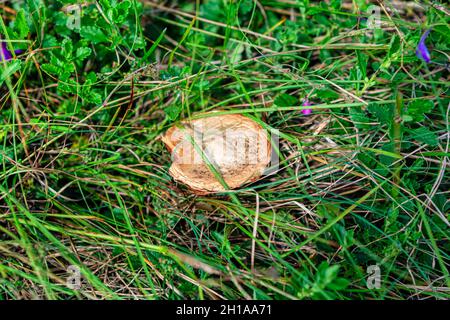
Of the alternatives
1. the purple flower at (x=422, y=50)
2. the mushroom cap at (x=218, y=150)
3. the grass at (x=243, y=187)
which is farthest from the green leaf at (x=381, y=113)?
the mushroom cap at (x=218, y=150)

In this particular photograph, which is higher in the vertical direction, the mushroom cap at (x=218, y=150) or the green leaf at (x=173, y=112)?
the green leaf at (x=173, y=112)

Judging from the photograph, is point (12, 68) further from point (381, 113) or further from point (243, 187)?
point (381, 113)

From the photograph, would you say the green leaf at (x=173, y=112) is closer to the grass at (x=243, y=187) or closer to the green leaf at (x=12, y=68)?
the grass at (x=243, y=187)

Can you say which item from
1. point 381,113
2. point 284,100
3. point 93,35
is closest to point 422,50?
point 381,113

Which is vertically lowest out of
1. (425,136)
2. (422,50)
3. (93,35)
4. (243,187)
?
(243,187)

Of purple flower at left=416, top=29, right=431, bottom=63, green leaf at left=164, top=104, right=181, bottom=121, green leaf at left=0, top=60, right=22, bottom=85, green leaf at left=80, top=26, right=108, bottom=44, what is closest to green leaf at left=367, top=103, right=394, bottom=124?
purple flower at left=416, top=29, right=431, bottom=63
